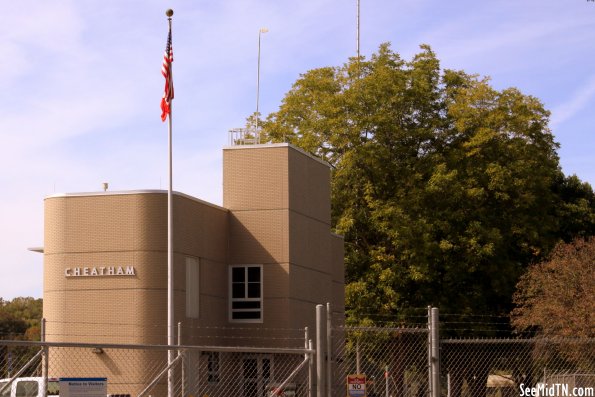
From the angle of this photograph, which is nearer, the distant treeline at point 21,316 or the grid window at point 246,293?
the grid window at point 246,293

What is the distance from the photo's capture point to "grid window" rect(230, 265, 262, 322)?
115 ft

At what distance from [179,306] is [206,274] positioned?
7.31 feet

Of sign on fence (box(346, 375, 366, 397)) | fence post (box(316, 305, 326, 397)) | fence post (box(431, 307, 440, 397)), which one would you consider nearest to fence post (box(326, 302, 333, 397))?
fence post (box(316, 305, 326, 397))

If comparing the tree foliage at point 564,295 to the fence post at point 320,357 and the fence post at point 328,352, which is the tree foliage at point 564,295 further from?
the fence post at point 320,357

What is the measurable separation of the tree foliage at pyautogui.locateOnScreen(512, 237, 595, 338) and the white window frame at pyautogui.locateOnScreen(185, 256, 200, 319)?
12.5 meters

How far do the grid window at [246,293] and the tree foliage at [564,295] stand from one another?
10.3 m

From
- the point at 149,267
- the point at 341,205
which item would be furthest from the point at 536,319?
the point at 149,267

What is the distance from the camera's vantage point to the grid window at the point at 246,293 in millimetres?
35125

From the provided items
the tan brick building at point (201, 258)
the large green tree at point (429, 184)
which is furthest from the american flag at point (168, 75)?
the large green tree at point (429, 184)

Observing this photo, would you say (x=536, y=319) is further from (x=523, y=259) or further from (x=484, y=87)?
(x=484, y=87)

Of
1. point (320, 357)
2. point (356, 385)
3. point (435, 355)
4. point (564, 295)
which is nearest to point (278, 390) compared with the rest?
point (320, 357)

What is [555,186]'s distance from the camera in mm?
50312

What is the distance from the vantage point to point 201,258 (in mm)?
33594

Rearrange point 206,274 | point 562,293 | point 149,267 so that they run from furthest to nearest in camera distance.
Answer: point 562,293, point 206,274, point 149,267
